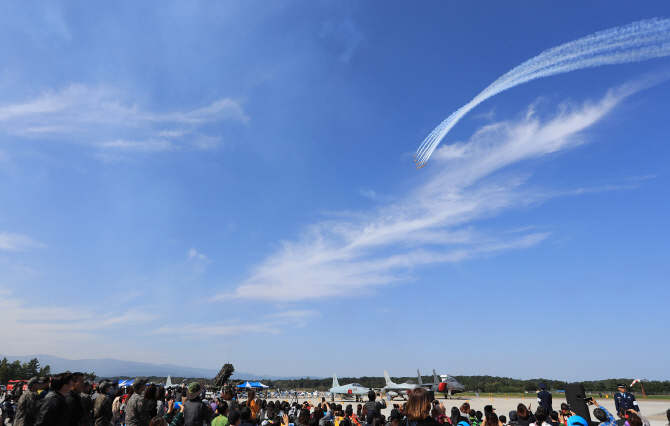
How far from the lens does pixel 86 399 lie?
8258 millimetres

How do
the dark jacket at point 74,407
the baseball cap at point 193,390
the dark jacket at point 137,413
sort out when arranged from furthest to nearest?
the dark jacket at point 137,413 < the baseball cap at point 193,390 < the dark jacket at point 74,407

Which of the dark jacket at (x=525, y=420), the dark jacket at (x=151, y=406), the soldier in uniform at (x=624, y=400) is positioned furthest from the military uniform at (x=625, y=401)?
the dark jacket at (x=151, y=406)

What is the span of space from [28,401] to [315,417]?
6.34 m

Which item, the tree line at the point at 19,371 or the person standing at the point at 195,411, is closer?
the person standing at the point at 195,411

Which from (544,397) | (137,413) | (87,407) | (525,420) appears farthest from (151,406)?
(544,397)

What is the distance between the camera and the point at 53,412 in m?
5.79

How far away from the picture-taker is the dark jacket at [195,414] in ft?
22.3

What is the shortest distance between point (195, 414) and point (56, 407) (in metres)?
2.29

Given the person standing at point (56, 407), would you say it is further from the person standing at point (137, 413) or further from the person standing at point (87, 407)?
the person standing at point (87, 407)

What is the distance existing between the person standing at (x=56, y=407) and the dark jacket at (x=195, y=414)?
193cm

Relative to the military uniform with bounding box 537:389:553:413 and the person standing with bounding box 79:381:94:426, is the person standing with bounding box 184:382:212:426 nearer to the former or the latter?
the person standing with bounding box 79:381:94:426

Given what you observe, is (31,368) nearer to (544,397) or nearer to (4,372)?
(4,372)

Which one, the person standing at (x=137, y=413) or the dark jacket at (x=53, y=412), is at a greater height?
the dark jacket at (x=53, y=412)

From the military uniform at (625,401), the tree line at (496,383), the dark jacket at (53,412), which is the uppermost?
the dark jacket at (53,412)
